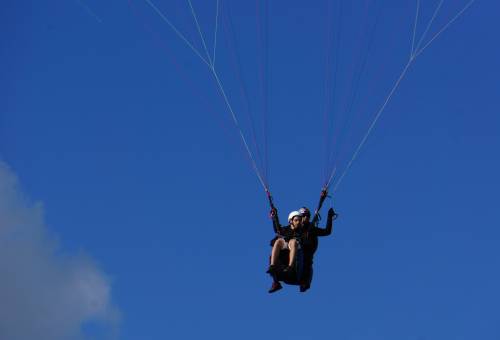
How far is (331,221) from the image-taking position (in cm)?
2317

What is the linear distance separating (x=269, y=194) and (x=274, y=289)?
2072 mm

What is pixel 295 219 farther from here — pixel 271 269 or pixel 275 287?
pixel 275 287

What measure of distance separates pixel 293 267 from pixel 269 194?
1.74 metres

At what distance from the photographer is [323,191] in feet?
75.3

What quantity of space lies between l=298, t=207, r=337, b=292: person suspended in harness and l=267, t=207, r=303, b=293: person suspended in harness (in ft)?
0.39

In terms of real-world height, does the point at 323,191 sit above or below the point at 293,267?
above

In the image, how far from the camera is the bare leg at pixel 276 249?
890 inches

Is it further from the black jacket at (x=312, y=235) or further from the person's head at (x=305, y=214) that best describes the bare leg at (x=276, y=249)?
the person's head at (x=305, y=214)

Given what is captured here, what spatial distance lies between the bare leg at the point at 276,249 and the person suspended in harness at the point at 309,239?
45 cm

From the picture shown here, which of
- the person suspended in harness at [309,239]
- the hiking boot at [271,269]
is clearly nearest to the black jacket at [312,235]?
the person suspended in harness at [309,239]

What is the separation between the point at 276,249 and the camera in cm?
2273

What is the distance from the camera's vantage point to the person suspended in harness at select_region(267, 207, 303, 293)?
884 inches

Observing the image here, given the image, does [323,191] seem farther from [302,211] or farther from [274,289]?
[274,289]

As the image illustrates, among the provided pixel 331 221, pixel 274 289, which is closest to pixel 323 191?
pixel 331 221
